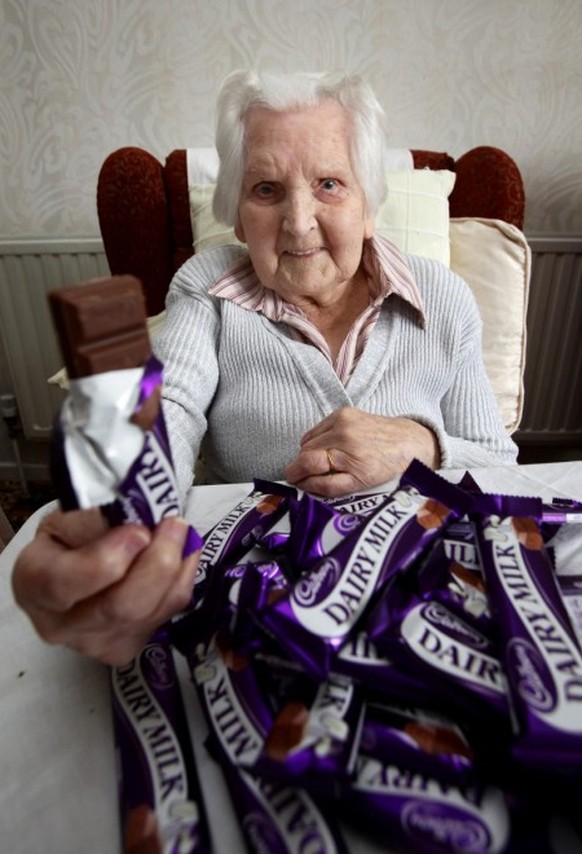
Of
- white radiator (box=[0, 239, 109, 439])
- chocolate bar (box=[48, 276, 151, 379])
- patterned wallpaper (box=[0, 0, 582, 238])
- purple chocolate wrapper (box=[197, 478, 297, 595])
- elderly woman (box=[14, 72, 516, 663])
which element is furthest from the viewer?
white radiator (box=[0, 239, 109, 439])

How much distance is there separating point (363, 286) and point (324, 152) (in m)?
0.24

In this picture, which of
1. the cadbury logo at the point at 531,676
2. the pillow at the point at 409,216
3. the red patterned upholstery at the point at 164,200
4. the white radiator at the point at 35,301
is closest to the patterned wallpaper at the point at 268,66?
the white radiator at the point at 35,301

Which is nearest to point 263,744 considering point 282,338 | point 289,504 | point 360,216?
point 289,504

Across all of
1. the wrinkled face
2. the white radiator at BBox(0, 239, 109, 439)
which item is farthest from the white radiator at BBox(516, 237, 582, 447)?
the white radiator at BBox(0, 239, 109, 439)

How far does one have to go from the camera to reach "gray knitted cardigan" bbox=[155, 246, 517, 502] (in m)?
0.88

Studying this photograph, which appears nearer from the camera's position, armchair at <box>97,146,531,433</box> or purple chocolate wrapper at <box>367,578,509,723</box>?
purple chocolate wrapper at <box>367,578,509,723</box>

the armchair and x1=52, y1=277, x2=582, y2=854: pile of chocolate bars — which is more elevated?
the armchair

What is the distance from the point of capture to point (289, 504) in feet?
1.81

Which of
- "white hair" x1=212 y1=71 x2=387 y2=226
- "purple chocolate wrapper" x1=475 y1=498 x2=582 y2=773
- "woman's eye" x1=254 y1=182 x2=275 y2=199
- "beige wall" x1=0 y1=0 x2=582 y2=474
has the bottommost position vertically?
"purple chocolate wrapper" x1=475 y1=498 x2=582 y2=773

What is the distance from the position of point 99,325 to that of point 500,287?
3.90ft

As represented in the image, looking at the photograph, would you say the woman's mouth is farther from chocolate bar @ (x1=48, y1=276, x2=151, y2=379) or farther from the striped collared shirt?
chocolate bar @ (x1=48, y1=276, x2=151, y2=379)

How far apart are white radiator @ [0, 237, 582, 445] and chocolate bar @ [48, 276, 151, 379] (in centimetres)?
156

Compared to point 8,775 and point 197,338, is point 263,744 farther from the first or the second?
point 197,338

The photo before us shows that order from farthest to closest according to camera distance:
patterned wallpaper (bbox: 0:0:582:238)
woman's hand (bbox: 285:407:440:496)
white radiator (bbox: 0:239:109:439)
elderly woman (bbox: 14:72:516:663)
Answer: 1. white radiator (bbox: 0:239:109:439)
2. patterned wallpaper (bbox: 0:0:582:238)
3. elderly woman (bbox: 14:72:516:663)
4. woman's hand (bbox: 285:407:440:496)
